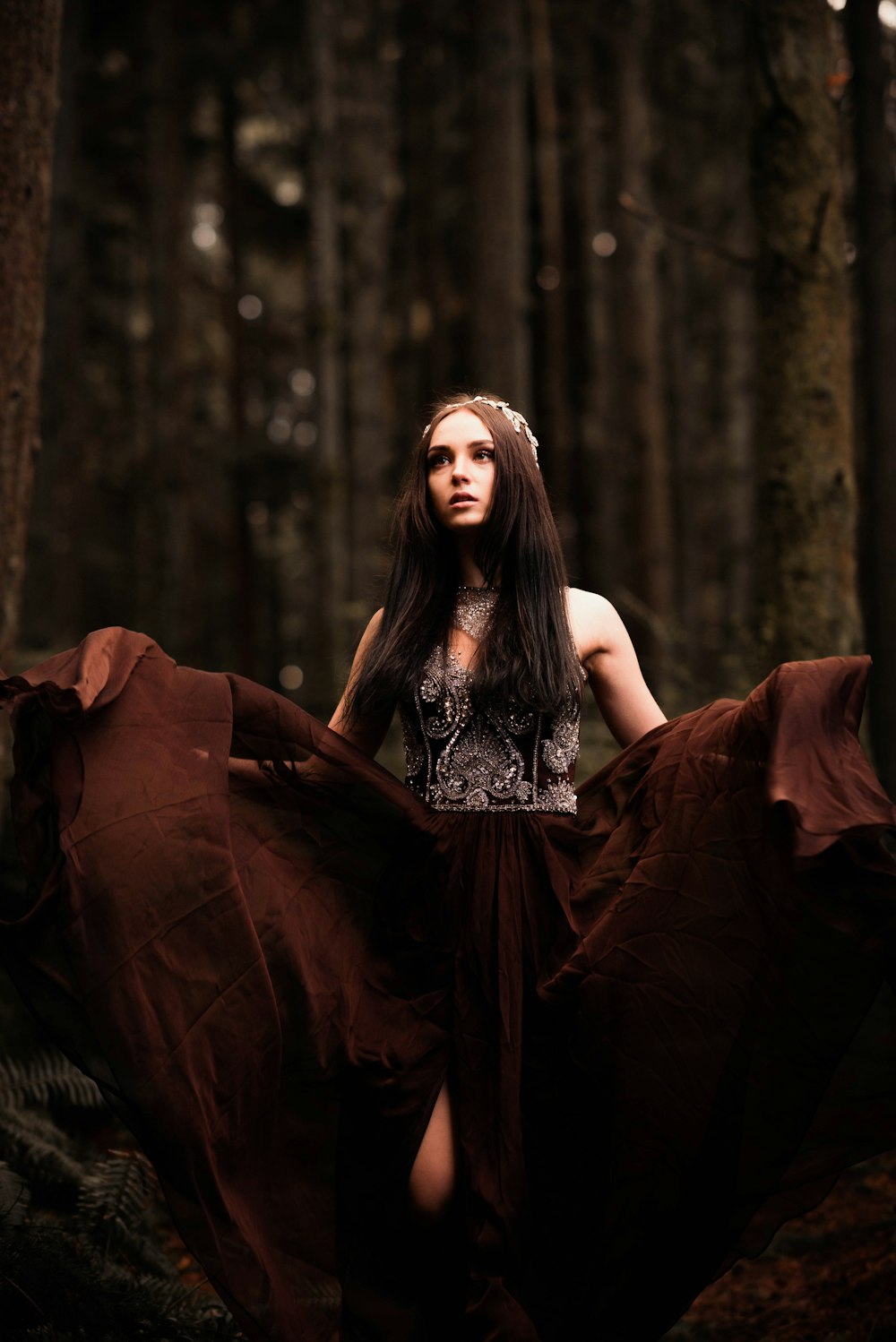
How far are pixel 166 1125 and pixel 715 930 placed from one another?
1.43 m

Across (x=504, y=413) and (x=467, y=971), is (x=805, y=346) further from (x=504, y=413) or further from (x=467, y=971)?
(x=467, y=971)

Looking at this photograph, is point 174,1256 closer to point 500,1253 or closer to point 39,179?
point 500,1253

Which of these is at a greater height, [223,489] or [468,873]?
[223,489]

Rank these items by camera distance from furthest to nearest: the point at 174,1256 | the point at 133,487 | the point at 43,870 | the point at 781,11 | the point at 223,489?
the point at 223,489
the point at 133,487
the point at 781,11
the point at 174,1256
the point at 43,870

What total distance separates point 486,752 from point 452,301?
12.7 m

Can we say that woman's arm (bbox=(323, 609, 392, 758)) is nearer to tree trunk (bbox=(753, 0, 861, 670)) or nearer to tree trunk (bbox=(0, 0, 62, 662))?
tree trunk (bbox=(0, 0, 62, 662))

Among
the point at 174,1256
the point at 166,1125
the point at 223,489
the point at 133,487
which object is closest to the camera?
the point at 166,1125

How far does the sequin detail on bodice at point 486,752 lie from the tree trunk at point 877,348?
13.5 feet

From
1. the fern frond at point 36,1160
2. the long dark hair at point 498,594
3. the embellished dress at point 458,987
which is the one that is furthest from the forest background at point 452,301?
the embellished dress at point 458,987

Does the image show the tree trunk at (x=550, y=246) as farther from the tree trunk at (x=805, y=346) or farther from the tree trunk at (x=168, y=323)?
the tree trunk at (x=805, y=346)

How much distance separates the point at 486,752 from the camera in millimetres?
3564

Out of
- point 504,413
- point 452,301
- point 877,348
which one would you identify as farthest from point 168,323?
point 504,413

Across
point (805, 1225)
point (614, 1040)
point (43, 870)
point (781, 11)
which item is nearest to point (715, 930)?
point (614, 1040)

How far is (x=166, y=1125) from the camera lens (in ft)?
9.01
